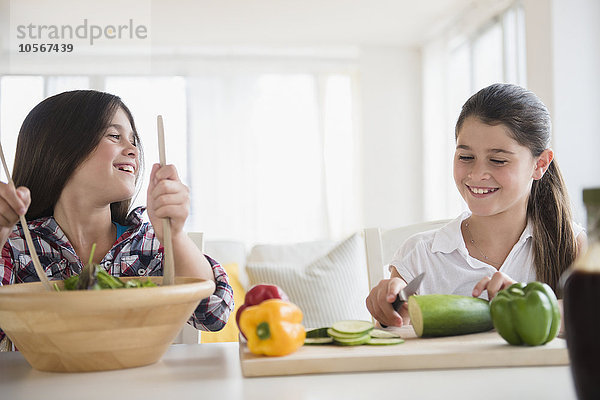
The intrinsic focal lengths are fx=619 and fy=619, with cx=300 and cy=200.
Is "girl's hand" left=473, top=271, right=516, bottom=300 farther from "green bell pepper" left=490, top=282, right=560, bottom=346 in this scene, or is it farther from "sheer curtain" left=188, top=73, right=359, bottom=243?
"sheer curtain" left=188, top=73, right=359, bottom=243

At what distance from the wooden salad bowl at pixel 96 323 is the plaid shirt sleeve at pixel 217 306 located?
14.7 inches

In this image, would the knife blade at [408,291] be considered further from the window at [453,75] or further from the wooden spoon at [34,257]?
the window at [453,75]

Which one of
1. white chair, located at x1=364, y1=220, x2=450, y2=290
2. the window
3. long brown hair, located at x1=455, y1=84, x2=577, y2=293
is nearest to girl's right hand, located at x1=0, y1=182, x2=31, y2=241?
white chair, located at x1=364, y1=220, x2=450, y2=290

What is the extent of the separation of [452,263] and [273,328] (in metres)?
0.90

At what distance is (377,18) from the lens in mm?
5285

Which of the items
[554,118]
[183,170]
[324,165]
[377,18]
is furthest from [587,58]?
[183,170]

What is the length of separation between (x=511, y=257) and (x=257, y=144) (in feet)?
15.5

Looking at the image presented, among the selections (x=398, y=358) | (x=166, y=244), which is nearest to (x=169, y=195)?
(x=166, y=244)

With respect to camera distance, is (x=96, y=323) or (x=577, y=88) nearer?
(x=96, y=323)

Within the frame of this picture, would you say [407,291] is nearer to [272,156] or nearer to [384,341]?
[384,341]

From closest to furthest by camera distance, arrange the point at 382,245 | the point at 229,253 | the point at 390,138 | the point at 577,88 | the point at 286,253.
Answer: the point at 382,245 < the point at 577,88 < the point at 286,253 < the point at 229,253 < the point at 390,138

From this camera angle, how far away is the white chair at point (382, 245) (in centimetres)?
167

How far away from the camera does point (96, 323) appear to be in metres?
0.81

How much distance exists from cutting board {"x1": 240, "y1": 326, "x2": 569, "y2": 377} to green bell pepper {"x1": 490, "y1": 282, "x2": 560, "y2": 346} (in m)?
0.02
